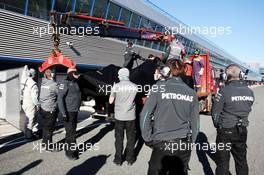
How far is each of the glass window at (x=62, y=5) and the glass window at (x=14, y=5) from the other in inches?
80.1

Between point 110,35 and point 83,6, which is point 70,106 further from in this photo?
point 83,6

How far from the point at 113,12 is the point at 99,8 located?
5.71 feet

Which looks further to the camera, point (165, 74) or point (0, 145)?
point (0, 145)

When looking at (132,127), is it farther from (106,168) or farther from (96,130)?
(96,130)

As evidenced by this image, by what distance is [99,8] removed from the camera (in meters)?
18.2

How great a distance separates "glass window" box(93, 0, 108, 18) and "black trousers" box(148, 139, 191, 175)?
15753 mm

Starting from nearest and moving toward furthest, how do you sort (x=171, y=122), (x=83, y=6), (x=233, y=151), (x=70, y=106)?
(x=171, y=122), (x=233, y=151), (x=70, y=106), (x=83, y=6)

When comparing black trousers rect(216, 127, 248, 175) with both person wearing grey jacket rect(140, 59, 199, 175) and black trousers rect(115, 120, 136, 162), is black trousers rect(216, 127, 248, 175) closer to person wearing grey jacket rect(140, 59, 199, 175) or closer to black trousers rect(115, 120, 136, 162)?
person wearing grey jacket rect(140, 59, 199, 175)

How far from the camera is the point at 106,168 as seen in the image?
5.62 meters

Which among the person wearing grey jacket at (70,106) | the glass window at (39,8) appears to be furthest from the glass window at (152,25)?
the person wearing grey jacket at (70,106)

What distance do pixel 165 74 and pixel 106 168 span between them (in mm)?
2877

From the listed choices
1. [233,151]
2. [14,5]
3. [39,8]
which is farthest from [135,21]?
[233,151]

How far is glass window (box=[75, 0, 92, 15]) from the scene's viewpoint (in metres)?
16.6

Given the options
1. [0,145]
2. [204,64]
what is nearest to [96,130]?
[0,145]
